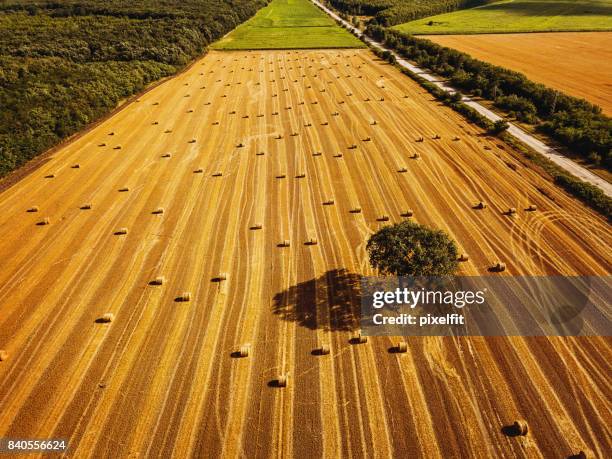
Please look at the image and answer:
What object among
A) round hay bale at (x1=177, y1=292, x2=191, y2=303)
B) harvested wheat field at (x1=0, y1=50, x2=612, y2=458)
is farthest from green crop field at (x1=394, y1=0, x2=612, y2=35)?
round hay bale at (x1=177, y1=292, x2=191, y2=303)

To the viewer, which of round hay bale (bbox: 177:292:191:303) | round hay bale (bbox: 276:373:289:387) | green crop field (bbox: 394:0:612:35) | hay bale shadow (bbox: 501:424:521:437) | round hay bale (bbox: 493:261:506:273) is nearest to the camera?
hay bale shadow (bbox: 501:424:521:437)

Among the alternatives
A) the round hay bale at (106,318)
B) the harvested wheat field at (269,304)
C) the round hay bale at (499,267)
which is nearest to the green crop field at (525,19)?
the harvested wheat field at (269,304)

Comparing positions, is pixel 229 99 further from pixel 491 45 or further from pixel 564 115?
pixel 491 45

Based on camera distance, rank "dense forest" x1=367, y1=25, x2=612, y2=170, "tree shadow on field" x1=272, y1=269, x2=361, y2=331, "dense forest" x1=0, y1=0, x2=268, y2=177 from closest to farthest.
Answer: "tree shadow on field" x1=272, y1=269, x2=361, y2=331, "dense forest" x1=367, y1=25, x2=612, y2=170, "dense forest" x1=0, y1=0, x2=268, y2=177

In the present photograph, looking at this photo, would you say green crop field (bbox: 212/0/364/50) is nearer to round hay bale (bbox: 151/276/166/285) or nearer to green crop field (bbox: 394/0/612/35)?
green crop field (bbox: 394/0/612/35)

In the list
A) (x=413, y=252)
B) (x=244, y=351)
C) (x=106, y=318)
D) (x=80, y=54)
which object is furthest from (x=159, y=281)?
(x=80, y=54)

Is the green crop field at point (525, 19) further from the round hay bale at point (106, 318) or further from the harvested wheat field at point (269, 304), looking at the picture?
the round hay bale at point (106, 318)
